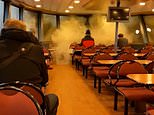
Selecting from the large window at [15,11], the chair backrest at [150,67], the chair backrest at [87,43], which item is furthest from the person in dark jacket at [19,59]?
the chair backrest at [87,43]

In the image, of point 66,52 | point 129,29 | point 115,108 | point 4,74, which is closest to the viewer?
point 4,74

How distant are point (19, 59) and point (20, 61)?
2cm

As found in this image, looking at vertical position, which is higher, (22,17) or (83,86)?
(22,17)

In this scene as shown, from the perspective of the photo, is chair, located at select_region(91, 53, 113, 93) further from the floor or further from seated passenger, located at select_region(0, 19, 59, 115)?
seated passenger, located at select_region(0, 19, 59, 115)

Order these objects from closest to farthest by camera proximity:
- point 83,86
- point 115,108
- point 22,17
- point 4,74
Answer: point 4,74
point 115,108
point 83,86
point 22,17

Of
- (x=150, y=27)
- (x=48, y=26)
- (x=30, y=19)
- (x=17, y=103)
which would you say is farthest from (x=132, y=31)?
(x=17, y=103)

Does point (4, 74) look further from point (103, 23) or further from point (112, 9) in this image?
point (103, 23)

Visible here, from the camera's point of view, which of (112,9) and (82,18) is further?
(82,18)

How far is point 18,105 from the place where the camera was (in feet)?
6.82

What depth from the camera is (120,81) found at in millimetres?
5359

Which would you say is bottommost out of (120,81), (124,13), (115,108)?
(115,108)

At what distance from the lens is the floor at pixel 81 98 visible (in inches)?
199

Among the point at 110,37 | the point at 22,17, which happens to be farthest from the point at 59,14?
the point at 22,17

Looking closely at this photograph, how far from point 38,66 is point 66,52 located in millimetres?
12486
